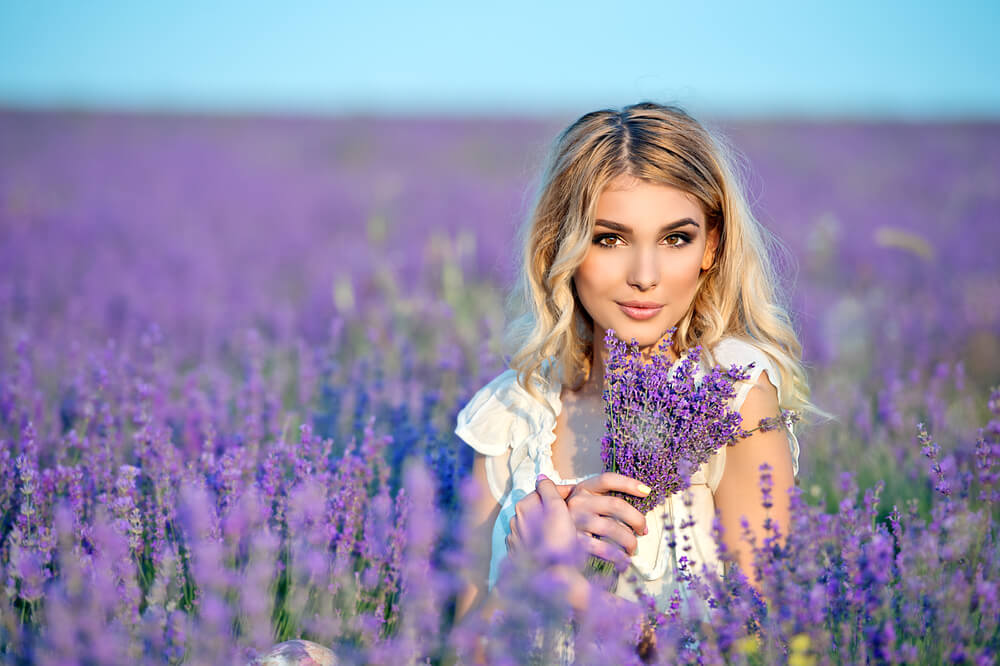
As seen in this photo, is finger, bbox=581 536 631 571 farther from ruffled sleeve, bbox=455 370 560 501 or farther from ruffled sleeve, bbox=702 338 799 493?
ruffled sleeve, bbox=455 370 560 501

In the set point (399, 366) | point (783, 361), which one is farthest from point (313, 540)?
point (399, 366)

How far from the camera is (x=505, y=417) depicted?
7.12 feet

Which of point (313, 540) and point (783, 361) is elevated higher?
point (783, 361)

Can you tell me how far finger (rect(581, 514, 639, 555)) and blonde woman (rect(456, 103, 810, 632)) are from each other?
0.02 meters

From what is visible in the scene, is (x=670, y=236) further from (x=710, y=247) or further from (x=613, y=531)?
(x=613, y=531)

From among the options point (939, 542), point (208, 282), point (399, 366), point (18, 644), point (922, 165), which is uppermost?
point (922, 165)

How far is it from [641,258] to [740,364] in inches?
13.6

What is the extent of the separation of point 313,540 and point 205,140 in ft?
45.8

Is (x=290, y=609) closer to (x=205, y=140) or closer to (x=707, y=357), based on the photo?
(x=707, y=357)

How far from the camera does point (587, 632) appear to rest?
1253mm

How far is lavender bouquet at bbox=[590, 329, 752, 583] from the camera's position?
1.56 meters

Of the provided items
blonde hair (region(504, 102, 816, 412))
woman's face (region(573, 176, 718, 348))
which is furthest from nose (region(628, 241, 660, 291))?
blonde hair (region(504, 102, 816, 412))

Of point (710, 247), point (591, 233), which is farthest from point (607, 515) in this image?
point (710, 247)

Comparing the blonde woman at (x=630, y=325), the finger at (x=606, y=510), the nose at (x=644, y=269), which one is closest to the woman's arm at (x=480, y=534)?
the blonde woman at (x=630, y=325)
